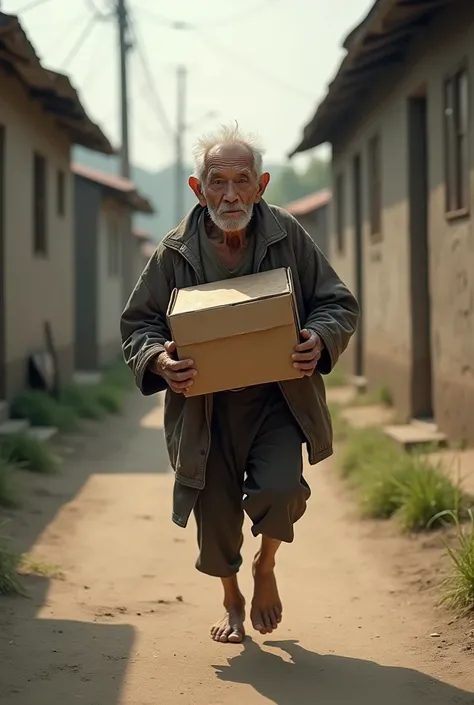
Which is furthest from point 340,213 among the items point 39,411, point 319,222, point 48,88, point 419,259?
point 319,222

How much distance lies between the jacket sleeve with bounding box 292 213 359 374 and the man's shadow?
1.14 m

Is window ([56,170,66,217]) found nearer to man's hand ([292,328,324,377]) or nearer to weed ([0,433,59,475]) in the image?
weed ([0,433,59,475])

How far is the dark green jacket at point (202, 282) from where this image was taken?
4.33 m

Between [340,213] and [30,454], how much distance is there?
10097mm

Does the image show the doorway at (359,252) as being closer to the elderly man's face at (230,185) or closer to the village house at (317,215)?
the elderly man's face at (230,185)

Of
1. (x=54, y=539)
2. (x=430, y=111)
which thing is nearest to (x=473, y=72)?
(x=430, y=111)

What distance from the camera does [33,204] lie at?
13.1m

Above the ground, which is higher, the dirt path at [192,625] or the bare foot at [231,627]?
the bare foot at [231,627]

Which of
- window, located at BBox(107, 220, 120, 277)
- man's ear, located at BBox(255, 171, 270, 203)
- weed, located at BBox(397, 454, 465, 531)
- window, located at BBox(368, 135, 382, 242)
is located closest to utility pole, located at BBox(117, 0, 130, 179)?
window, located at BBox(107, 220, 120, 277)

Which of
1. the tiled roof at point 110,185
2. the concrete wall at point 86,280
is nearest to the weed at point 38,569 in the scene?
the tiled roof at point 110,185

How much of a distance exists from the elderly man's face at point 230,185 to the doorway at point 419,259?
6.94 m

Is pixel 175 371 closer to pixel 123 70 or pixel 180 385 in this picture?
pixel 180 385

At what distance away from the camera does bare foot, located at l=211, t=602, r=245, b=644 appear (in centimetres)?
467

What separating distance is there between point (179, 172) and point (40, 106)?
41.5m
